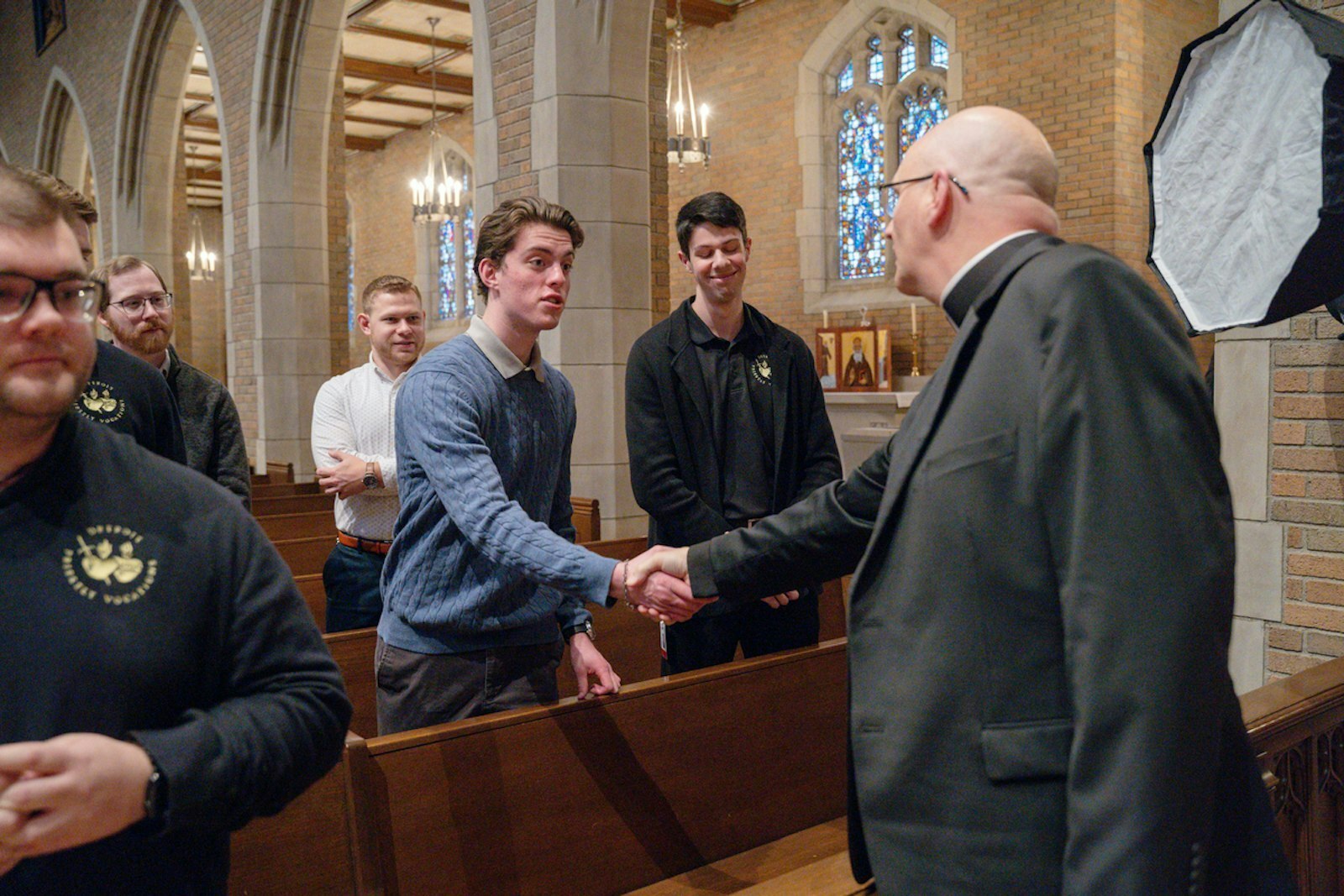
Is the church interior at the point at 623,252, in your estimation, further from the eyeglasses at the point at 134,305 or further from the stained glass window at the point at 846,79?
the eyeglasses at the point at 134,305

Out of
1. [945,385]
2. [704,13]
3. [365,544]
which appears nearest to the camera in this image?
[945,385]

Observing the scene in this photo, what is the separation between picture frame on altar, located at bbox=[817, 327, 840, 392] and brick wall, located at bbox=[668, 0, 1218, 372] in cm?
37

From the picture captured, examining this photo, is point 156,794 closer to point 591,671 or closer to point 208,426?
point 591,671

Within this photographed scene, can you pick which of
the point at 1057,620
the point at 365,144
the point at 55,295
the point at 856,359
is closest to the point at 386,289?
the point at 55,295

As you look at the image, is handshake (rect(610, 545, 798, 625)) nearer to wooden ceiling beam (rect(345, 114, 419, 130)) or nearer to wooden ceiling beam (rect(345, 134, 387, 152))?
wooden ceiling beam (rect(345, 114, 419, 130))

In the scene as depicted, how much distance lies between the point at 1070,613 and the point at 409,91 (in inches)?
662

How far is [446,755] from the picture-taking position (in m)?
2.01

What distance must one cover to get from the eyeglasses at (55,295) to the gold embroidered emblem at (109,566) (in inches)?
8.4

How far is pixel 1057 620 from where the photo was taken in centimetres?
121

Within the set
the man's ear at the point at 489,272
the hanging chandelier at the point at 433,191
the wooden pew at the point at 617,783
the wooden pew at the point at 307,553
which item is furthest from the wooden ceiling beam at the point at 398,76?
the wooden pew at the point at 617,783

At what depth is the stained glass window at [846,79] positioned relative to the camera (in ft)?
39.3

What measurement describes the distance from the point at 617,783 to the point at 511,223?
3.92 feet

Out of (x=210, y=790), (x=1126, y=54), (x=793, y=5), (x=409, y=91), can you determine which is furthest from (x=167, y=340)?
(x=409, y=91)

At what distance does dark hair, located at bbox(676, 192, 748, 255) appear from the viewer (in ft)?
9.09
